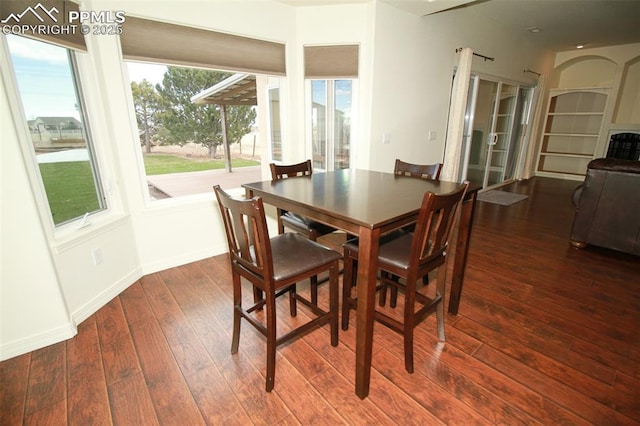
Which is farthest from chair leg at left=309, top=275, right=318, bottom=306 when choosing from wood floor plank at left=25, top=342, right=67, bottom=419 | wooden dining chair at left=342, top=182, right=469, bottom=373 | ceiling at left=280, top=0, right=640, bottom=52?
ceiling at left=280, top=0, right=640, bottom=52

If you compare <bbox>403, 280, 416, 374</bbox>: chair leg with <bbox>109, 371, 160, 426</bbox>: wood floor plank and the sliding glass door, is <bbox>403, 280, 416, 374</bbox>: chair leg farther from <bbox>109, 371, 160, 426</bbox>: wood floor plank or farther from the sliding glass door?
the sliding glass door

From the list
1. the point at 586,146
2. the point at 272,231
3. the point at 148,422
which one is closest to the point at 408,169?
the point at 272,231

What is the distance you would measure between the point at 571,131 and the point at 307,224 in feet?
25.2

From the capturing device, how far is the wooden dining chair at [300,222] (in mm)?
2090

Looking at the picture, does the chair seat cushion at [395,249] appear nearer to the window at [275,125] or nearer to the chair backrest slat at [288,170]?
the chair backrest slat at [288,170]

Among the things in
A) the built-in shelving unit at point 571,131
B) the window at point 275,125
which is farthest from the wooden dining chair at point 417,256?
the built-in shelving unit at point 571,131

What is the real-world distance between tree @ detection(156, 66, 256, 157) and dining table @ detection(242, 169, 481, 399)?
1585 millimetres

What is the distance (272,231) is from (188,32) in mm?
2088

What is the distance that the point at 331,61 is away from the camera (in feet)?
10.5

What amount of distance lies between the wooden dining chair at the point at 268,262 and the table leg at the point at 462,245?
838 millimetres

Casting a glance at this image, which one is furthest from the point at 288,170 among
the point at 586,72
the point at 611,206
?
the point at 586,72

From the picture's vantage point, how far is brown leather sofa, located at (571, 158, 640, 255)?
8.96ft

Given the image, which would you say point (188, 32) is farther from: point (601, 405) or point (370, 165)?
point (601, 405)

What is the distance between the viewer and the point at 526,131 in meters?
6.32
